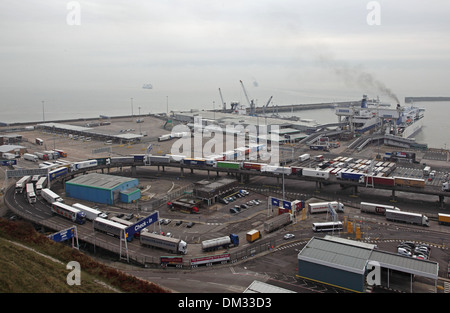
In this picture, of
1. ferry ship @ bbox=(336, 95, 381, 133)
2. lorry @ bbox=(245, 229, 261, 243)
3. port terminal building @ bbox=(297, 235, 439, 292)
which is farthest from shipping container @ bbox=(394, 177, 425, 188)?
ferry ship @ bbox=(336, 95, 381, 133)

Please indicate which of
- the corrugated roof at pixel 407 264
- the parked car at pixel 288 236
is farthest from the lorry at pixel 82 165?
the corrugated roof at pixel 407 264

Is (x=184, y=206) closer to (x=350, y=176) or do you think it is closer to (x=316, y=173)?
(x=316, y=173)

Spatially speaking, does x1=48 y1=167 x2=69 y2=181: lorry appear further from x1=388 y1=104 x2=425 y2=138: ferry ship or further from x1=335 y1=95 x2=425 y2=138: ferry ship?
x1=388 y1=104 x2=425 y2=138: ferry ship

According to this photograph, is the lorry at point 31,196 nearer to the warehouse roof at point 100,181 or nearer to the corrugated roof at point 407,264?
A: the warehouse roof at point 100,181

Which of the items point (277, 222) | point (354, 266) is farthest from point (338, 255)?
point (277, 222)

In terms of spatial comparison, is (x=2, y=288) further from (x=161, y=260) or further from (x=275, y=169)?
(x=275, y=169)
